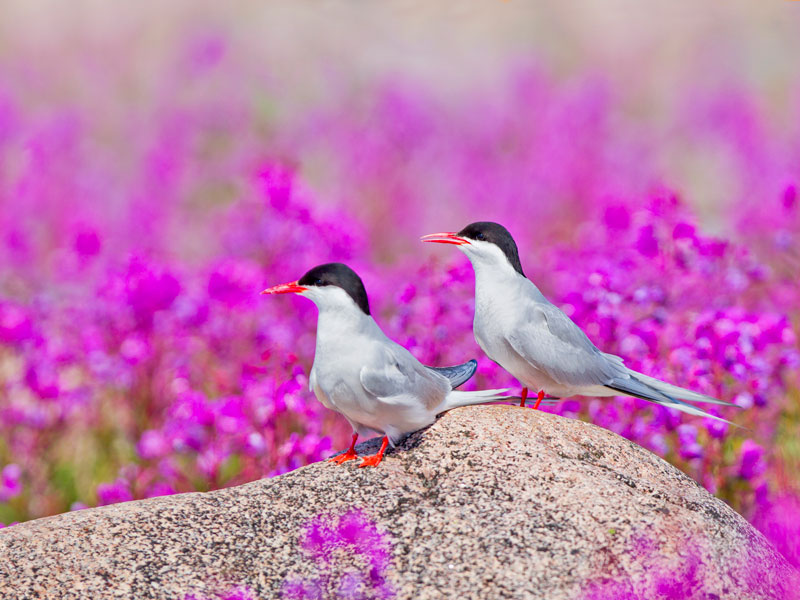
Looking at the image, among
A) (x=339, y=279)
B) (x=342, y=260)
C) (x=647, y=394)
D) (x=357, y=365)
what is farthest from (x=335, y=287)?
(x=342, y=260)

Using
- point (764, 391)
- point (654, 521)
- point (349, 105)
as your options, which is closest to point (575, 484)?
point (654, 521)

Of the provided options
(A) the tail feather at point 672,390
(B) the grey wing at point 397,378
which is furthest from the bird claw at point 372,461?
(A) the tail feather at point 672,390

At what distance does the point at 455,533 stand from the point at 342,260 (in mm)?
2540

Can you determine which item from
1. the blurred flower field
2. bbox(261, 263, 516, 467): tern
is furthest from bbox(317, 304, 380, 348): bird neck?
the blurred flower field

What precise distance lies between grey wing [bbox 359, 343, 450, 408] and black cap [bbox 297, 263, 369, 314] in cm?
18

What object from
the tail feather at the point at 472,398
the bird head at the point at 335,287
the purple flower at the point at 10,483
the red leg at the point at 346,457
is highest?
the bird head at the point at 335,287

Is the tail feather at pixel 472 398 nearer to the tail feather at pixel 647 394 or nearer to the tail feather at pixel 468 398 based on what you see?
the tail feather at pixel 468 398

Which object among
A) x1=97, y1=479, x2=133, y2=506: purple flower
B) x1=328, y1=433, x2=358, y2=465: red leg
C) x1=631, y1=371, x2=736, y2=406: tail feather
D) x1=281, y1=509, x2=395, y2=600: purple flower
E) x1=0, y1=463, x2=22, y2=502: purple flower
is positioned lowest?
x1=0, y1=463, x2=22, y2=502: purple flower

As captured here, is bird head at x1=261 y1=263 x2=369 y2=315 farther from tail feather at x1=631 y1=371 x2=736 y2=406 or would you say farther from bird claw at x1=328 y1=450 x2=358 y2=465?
tail feather at x1=631 y1=371 x2=736 y2=406

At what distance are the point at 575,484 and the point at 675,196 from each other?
1843mm

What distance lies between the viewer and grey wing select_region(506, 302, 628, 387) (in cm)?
303

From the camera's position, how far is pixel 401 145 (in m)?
8.86

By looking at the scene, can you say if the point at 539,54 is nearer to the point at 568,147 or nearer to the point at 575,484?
the point at 568,147

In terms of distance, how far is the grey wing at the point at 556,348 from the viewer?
3.03 metres
